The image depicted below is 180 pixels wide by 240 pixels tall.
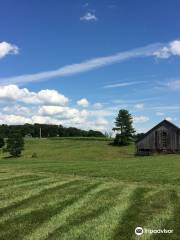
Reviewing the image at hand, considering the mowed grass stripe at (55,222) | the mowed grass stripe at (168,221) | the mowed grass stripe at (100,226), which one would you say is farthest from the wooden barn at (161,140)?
the mowed grass stripe at (100,226)

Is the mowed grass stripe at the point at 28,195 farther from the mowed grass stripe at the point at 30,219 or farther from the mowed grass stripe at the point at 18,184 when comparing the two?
the mowed grass stripe at the point at 18,184

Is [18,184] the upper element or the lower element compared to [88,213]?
upper

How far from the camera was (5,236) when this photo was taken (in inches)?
474

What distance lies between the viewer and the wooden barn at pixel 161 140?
73062 mm

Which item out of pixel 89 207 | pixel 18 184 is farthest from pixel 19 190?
pixel 89 207

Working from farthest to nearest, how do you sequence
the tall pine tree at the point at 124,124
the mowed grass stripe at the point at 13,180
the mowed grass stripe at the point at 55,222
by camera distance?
1. the tall pine tree at the point at 124,124
2. the mowed grass stripe at the point at 13,180
3. the mowed grass stripe at the point at 55,222

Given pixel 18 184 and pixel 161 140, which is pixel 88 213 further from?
pixel 161 140

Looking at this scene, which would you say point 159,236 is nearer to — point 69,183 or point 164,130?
point 69,183

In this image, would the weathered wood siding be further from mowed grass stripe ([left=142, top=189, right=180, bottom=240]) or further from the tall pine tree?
mowed grass stripe ([left=142, top=189, right=180, bottom=240])

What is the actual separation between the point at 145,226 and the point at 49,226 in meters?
2.66

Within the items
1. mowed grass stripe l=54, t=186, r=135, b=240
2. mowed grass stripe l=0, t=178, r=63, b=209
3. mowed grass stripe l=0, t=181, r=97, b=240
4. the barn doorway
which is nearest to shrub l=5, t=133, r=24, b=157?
the barn doorway

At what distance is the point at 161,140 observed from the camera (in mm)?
73375

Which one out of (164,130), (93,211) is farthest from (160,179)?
(164,130)

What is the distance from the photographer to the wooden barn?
73.1 meters
